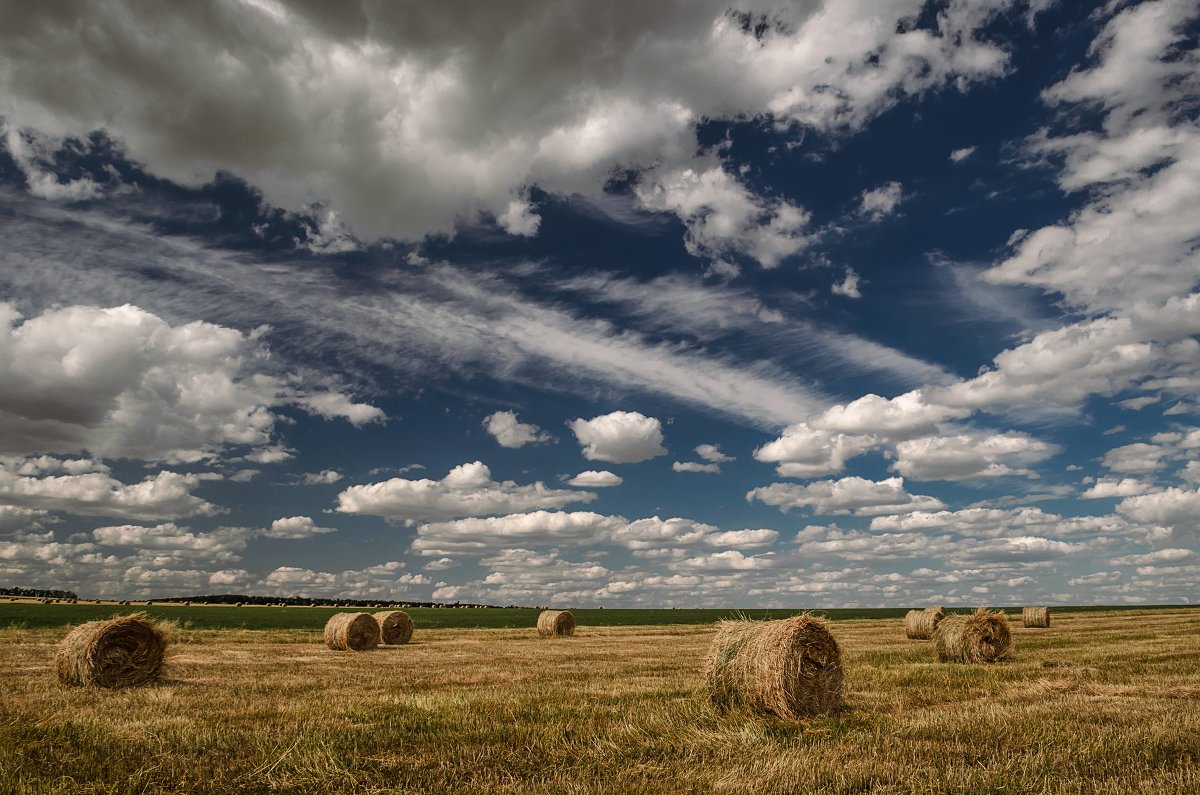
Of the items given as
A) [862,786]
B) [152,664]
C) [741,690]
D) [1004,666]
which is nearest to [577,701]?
[741,690]

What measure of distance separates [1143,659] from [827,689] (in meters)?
13.0

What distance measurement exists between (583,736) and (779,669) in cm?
389

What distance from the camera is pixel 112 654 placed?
15.1 meters

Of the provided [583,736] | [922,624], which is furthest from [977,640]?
[583,736]

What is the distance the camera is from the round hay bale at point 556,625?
3706cm

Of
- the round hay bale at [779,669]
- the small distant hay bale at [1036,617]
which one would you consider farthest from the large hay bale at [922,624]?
the round hay bale at [779,669]

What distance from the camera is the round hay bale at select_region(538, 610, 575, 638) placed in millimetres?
37062

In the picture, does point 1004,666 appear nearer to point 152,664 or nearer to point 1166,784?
point 1166,784

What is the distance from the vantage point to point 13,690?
13.2 meters

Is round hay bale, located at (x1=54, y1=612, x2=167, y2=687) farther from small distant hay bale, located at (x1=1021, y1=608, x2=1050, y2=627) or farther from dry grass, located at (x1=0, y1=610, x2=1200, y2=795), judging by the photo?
small distant hay bale, located at (x1=1021, y1=608, x2=1050, y2=627)

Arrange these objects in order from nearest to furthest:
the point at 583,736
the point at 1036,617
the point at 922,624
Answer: the point at 583,736 < the point at 922,624 < the point at 1036,617

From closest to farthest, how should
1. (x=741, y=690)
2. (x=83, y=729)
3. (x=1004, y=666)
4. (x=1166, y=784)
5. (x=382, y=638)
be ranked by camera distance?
1. (x=1166, y=784)
2. (x=83, y=729)
3. (x=741, y=690)
4. (x=1004, y=666)
5. (x=382, y=638)

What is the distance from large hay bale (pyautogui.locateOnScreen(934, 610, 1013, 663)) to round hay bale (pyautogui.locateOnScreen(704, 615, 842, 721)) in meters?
10.3

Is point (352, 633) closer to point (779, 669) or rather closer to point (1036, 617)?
point (779, 669)
